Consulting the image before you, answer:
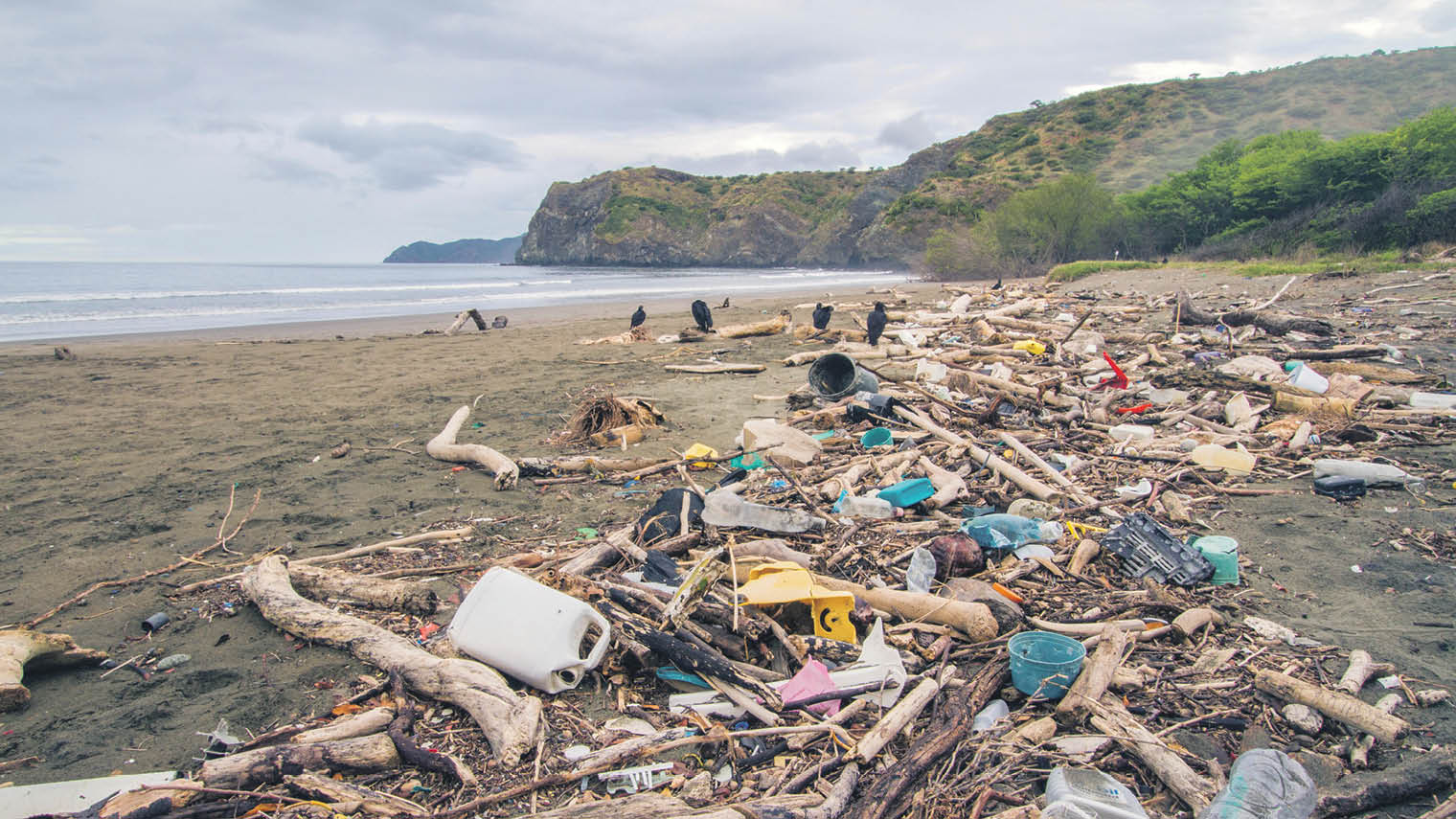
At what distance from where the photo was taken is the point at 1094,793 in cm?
215

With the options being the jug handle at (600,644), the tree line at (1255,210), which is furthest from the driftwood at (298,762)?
the tree line at (1255,210)

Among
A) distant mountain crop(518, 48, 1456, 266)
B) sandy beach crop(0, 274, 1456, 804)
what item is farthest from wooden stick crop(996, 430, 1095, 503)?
distant mountain crop(518, 48, 1456, 266)

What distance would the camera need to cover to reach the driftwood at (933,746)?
2.19 m

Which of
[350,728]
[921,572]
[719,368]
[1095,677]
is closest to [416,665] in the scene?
[350,728]

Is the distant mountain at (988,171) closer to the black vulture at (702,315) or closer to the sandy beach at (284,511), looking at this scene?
the black vulture at (702,315)

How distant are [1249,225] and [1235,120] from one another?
164 feet

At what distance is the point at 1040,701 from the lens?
8.90 feet

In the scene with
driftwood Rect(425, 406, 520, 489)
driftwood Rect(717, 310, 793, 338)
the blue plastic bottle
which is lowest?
the blue plastic bottle

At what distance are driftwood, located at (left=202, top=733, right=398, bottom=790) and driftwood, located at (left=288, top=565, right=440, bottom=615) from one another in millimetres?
1106

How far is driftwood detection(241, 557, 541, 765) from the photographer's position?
258 centimetres

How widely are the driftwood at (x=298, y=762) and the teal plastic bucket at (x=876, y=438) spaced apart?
459 centimetres

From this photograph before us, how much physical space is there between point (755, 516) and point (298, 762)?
2.61m

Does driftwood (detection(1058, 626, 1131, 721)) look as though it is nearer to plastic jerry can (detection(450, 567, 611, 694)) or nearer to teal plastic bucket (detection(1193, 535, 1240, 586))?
teal plastic bucket (detection(1193, 535, 1240, 586))

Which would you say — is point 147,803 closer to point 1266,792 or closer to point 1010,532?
point 1266,792
